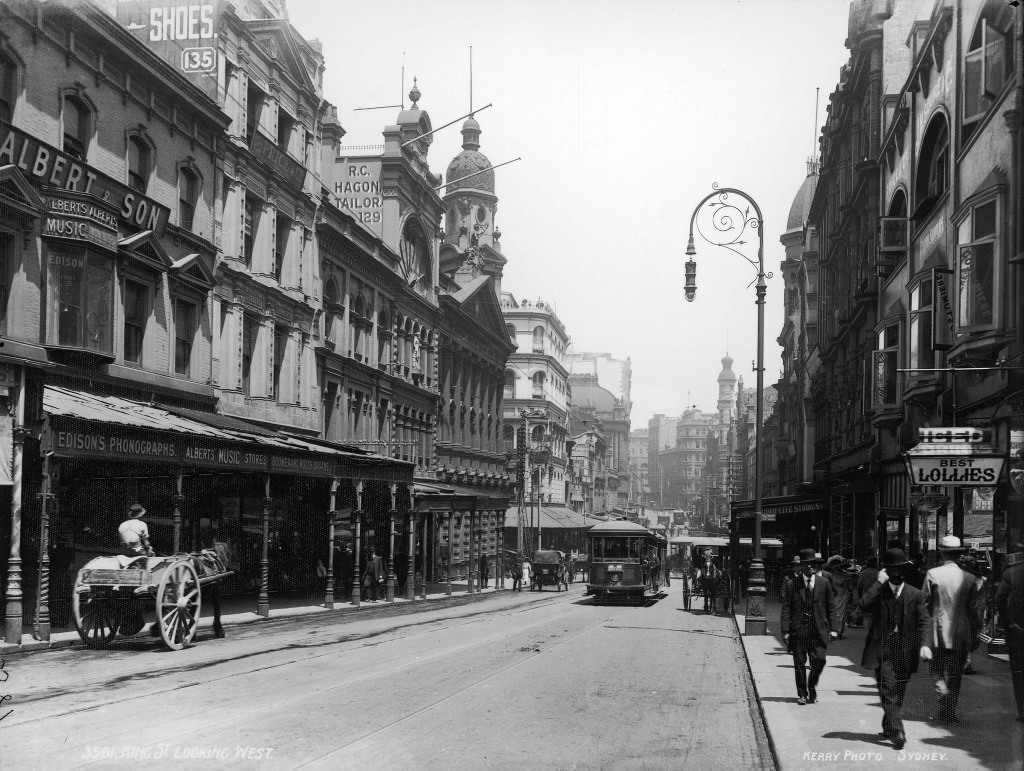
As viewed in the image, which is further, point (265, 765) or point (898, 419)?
point (898, 419)

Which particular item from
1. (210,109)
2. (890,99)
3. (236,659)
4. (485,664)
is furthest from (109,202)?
(890,99)

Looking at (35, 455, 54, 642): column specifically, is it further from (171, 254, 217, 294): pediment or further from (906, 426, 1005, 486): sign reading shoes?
(906, 426, 1005, 486): sign reading shoes

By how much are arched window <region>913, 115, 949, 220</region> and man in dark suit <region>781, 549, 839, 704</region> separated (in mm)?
13163

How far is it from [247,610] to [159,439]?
7557 mm

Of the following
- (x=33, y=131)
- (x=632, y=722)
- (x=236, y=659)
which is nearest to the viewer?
(x=632, y=722)

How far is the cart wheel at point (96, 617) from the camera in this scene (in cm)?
1562

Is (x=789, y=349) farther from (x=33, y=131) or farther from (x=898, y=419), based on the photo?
(x=33, y=131)

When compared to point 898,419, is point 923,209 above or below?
above

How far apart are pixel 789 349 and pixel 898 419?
58.9 metres

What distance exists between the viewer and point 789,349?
275 feet

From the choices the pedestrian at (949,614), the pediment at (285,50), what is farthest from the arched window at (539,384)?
the pedestrian at (949,614)

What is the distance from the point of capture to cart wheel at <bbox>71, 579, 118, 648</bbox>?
1562 centimetres

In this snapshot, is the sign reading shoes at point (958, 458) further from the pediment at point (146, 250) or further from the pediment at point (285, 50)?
the pediment at point (285, 50)

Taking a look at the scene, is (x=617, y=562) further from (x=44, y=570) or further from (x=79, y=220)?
(x=44, y=570)
